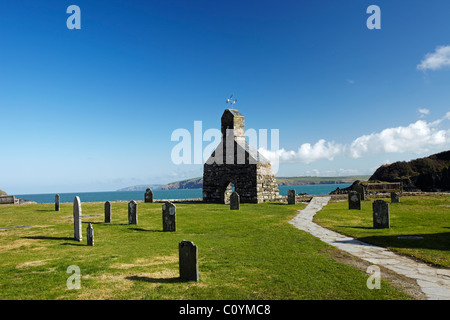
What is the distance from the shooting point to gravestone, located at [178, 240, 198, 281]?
6.38m

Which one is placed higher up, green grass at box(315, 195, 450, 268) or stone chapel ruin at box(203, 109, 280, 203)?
stone chapel ruin at box(203, 109, 280, 203)

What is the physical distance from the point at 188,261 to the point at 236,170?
21049 mm

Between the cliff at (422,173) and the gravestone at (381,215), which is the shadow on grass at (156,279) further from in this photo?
the cliff at (422,173)

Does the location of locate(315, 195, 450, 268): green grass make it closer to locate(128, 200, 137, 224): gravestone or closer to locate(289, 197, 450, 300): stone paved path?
locate(289, 197, 450, 300): stone paved path

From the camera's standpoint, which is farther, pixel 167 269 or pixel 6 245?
pixel 6 245

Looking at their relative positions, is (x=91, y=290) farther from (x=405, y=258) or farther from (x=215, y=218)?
(x=215, y=218)

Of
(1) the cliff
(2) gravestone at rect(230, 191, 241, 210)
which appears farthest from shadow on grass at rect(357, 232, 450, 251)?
(1) the cliff

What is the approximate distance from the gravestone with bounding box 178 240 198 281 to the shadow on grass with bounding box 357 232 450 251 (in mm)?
6641

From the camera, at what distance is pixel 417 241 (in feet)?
31.2

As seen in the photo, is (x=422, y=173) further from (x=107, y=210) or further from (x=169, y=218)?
(x=107, y=210)

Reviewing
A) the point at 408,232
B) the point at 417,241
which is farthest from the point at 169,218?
the point at 408,232
